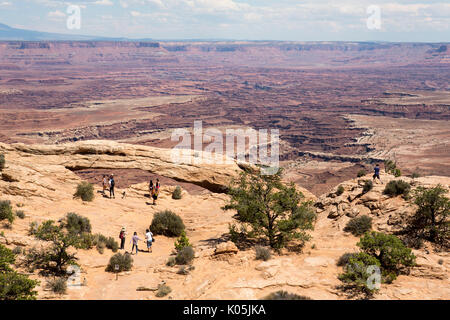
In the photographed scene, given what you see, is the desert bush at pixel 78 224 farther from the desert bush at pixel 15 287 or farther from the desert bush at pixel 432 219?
the desert bush at pixel 432 219

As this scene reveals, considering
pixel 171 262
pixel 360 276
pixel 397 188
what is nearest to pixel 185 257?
pixel 171 262

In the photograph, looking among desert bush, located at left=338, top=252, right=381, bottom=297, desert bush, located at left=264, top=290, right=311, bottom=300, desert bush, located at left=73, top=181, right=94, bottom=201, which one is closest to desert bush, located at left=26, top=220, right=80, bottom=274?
desert bush, located at left=264, top=290, right=311, bottom=300

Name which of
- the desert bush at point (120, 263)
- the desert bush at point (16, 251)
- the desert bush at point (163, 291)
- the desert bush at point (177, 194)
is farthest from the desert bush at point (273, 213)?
the desert bush at point (177, 194)

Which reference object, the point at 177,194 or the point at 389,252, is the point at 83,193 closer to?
the point at 177,194

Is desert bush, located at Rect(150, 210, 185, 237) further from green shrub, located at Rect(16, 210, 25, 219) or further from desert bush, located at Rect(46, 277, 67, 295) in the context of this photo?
desert bush, located at Rect(46, 277, 67, 295)
